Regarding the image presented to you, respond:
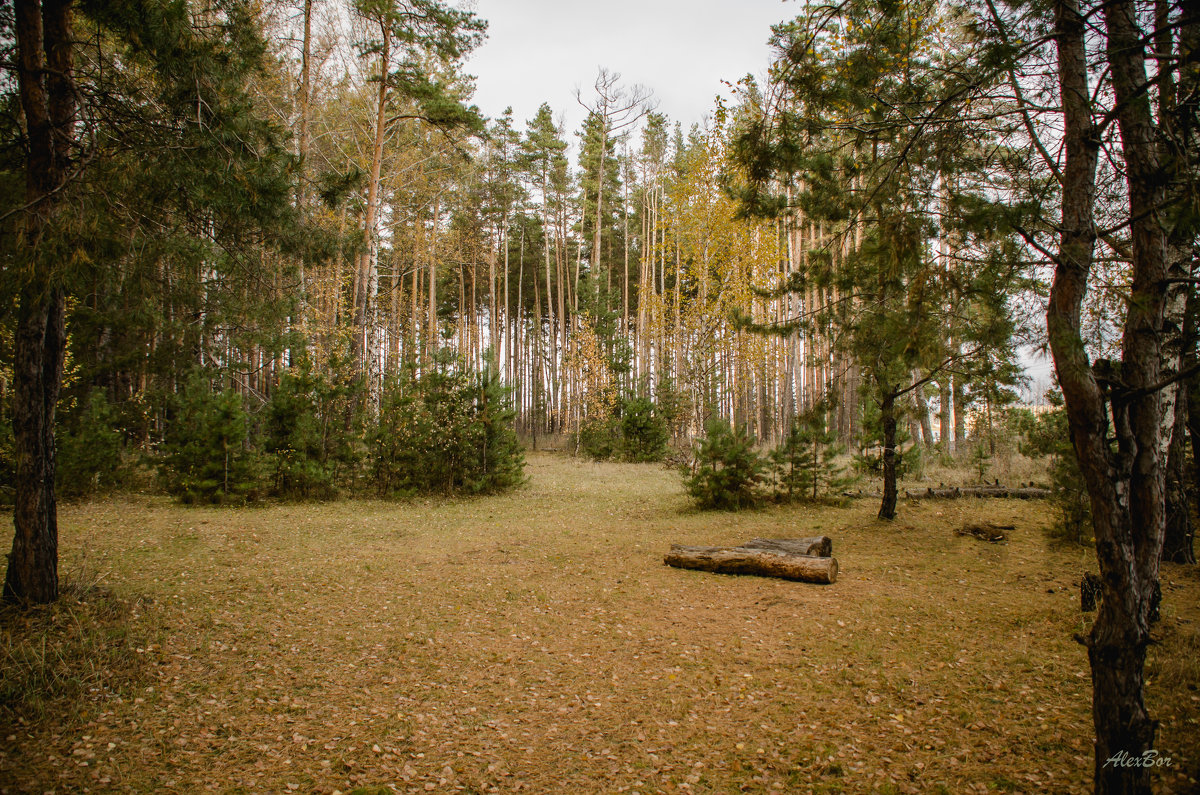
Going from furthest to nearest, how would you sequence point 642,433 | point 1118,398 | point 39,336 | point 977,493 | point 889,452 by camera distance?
point 642,433 < point 977,493 < point 889,452 < point 39,336 < point 1118,398

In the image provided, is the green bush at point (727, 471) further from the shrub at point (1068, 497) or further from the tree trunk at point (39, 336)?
the tree trunk at point (39, 336)

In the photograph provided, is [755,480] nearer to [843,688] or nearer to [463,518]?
[463,518]

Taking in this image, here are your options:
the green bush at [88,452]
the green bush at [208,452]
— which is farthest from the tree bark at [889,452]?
the green bush at [88,452]

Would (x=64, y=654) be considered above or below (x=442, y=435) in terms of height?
below

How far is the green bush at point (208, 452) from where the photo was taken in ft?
28.9

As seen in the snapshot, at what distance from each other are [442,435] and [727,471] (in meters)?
5.34

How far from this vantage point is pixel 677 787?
260 cm

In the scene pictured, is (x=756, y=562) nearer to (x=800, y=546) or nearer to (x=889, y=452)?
(x=800, y=546)

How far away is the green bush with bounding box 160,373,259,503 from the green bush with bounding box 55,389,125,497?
0.71 metres

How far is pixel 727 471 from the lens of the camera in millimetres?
9375

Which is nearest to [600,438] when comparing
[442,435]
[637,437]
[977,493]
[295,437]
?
[637,437]

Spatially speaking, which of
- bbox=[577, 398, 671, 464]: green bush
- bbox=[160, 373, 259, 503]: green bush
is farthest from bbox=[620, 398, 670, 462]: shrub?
bbox=[160, 373, 259, 503]: green bush

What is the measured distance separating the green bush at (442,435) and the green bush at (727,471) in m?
3.95

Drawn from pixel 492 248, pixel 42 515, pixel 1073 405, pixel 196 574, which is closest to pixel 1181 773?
pixel 1073 405
